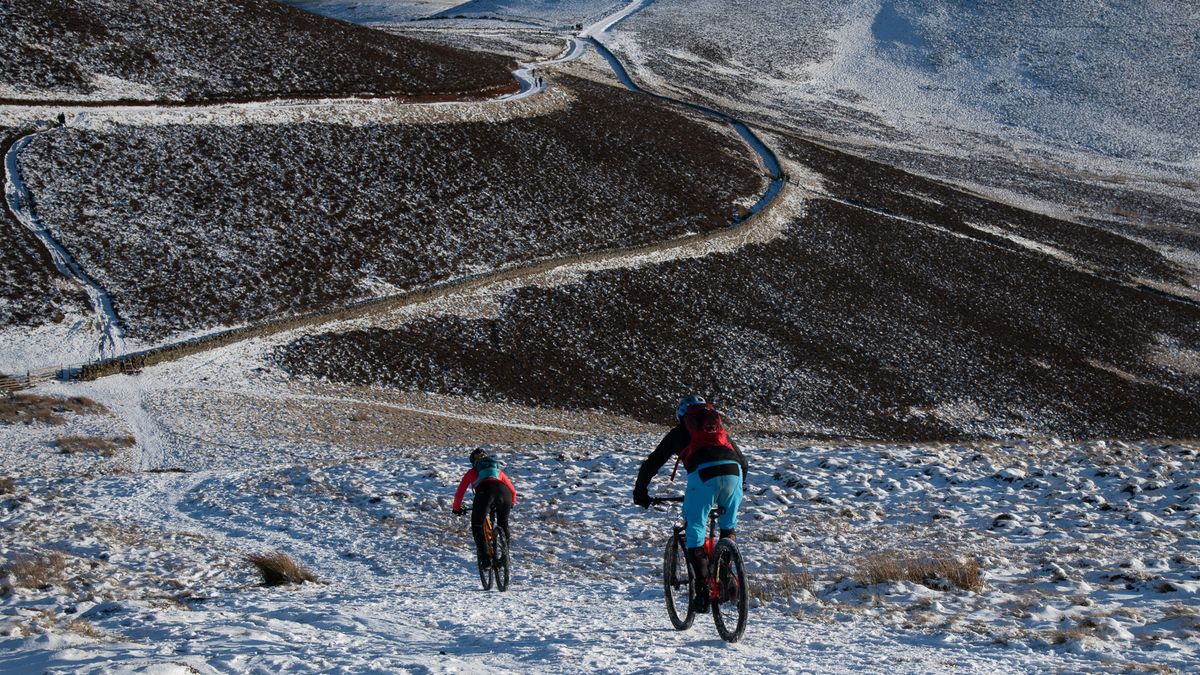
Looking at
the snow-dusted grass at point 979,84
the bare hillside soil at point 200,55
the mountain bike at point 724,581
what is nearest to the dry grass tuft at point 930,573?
the mountain bike at point 724,581

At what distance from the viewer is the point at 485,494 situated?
13.3 m

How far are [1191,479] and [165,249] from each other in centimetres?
3332

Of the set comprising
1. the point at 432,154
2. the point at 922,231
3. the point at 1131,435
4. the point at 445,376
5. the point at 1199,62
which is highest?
the point at 1199,62

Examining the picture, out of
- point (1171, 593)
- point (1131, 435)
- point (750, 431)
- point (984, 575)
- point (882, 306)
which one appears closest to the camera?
point (1171, 593)

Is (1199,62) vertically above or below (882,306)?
above

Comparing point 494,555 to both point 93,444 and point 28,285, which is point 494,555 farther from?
point 28,285

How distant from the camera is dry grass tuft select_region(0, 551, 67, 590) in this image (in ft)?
41.6

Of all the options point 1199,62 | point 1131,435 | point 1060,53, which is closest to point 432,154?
point 1131,435

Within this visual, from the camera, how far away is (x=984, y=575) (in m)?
13.3

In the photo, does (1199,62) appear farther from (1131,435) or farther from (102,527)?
(102,527)

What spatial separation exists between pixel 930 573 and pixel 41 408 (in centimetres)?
2363

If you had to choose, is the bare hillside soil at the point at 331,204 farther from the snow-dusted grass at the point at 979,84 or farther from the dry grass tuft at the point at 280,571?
the snow-dusted grass at the point at 979,84

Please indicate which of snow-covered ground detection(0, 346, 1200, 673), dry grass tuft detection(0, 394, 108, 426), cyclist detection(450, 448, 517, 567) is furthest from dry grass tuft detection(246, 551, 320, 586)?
dry grass tuft detection(0, 394, 108, 426)

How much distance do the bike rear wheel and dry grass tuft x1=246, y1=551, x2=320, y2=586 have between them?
2576 mm
